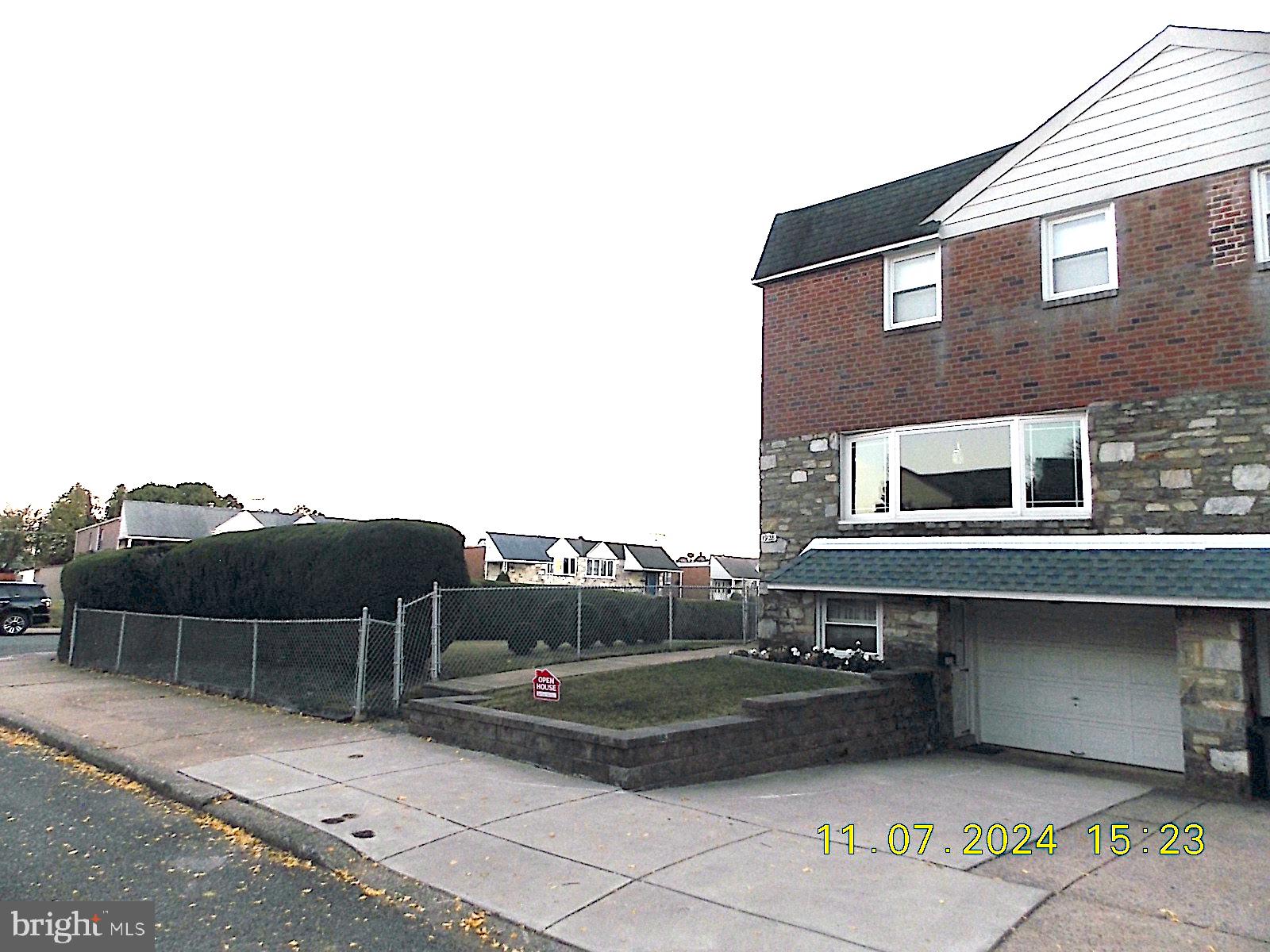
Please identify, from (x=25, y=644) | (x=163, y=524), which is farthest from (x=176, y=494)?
(x=25, y=644)

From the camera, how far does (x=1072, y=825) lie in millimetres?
7594

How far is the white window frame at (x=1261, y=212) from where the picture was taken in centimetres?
1028

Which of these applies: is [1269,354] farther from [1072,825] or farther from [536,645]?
[536,645]

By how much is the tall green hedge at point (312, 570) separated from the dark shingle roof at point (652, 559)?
218ft

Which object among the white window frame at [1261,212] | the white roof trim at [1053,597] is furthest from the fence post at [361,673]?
the white window frame at [1261,212]

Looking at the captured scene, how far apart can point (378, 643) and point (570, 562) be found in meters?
65.7

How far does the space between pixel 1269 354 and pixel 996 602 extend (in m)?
4.32

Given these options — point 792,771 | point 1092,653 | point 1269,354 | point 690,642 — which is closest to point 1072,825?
point 792,771

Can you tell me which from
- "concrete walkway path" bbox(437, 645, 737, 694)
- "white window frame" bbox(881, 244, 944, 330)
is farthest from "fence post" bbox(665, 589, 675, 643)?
"white window frame" bbox(881, 244, 944, 330)

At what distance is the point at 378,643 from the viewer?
1263 cm

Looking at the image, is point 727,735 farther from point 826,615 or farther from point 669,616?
point 669,616

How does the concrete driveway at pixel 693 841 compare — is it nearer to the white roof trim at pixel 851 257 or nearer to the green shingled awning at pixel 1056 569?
the green shingled awning at pixel 1056 569

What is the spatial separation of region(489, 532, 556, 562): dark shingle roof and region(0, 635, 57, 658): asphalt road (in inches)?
1739

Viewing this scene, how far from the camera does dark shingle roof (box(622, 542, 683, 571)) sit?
8306cm
